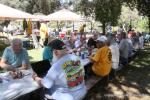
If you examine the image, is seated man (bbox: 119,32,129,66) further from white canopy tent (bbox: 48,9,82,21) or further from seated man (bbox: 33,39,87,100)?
white canopy tent (bbox: 48,9,82,21)

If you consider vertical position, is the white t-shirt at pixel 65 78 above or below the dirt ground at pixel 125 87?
above

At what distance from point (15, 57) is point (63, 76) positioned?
260 cm

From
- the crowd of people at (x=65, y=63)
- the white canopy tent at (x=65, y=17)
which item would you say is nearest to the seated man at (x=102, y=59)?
the crowd of people at (x=65, y=63)

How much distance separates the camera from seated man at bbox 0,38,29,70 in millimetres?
5945

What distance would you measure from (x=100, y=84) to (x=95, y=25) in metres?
33.2

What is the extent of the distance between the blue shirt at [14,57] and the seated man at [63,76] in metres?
2.34

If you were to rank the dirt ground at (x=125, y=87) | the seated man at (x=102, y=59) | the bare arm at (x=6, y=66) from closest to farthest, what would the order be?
1. the bare arm at (x=6, y=66)
2. the dirt ground at (x=125, y=87)
3. the seated man at (x=102, y=59)

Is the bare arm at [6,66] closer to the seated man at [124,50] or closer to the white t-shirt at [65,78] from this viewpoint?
the white t-shirt at [65,78]

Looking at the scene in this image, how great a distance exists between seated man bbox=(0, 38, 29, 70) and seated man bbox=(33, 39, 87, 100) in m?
2.27

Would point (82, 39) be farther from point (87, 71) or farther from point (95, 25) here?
point (95, 25)

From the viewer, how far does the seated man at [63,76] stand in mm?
3668

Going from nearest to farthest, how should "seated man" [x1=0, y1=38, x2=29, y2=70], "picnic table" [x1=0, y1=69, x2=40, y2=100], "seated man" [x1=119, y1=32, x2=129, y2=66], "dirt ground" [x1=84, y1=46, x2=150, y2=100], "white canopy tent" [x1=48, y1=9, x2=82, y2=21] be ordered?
1. "picnic table" [x1=0, y1=69, x2=40, y2=100]
2. "seated man" [x1=0, y1=38, x2=29, y2=70]
3. "dirt ground" [x1=84, y1=46, x2=150, y2=100]
4. "seated man" [x1=119, y1=32, x2=129, y2=66]
5. "white canopy tent" [x1=48, y1=9, x2=82, y2=21]

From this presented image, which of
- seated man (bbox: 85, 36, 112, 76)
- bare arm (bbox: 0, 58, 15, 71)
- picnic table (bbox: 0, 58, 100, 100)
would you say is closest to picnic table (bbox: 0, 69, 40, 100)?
picnic table (bbox: 0, 58, 100, 100)

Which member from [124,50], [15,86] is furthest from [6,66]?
[124,50]
